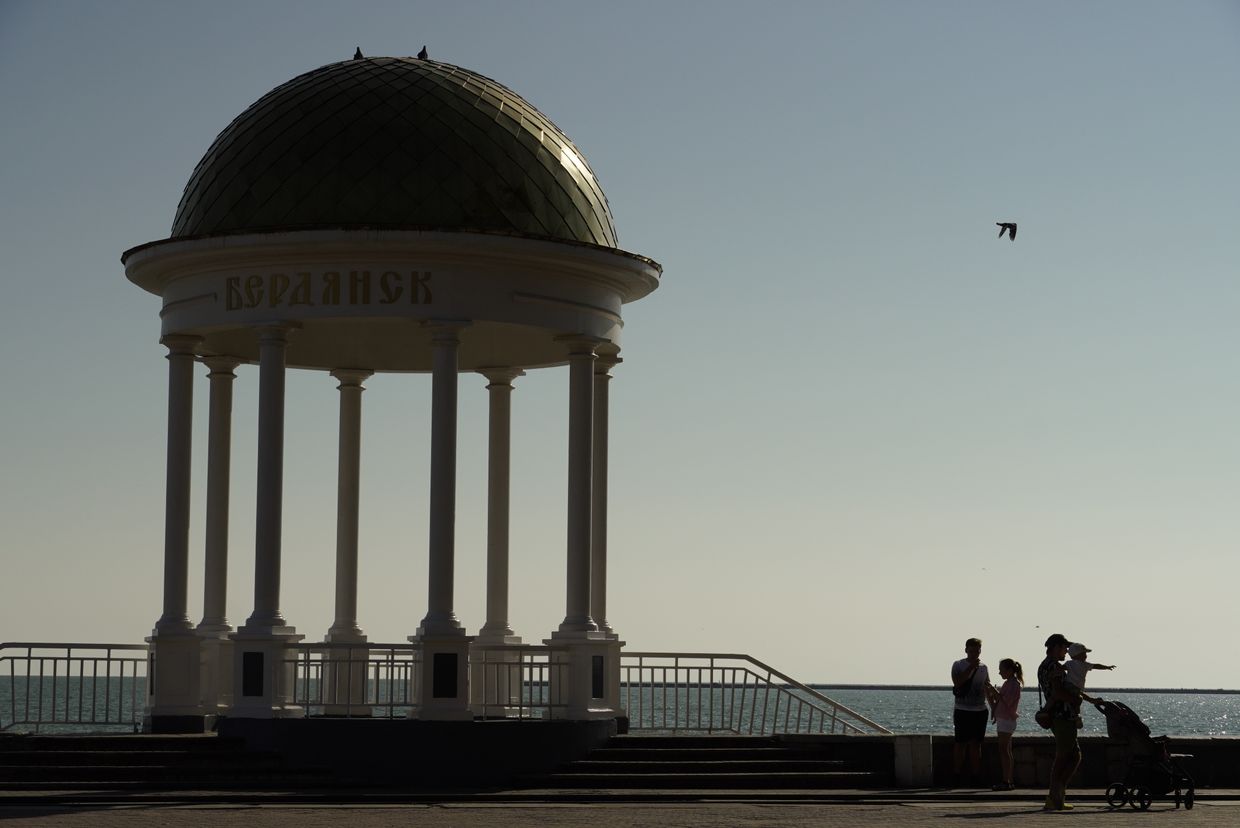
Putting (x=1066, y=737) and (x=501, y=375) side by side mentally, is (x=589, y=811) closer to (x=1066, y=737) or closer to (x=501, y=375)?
(x=1066, y=737)

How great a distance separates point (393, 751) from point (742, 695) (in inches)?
239

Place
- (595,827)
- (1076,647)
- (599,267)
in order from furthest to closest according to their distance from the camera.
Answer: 1. (599,267)
2. (1076,647)
3. (595,827)

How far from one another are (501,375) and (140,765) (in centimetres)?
921

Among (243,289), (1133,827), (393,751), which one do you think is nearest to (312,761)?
(393,751)

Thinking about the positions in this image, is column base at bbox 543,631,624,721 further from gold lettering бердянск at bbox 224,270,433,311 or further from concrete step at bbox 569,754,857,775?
gold lettering бердянск at bbox 224,270,433,311

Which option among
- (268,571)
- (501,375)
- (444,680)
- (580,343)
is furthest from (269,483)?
(501,375)

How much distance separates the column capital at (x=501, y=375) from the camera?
3222 centimetres

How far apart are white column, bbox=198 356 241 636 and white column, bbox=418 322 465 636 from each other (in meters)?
4.49

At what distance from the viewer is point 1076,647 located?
24.5 m

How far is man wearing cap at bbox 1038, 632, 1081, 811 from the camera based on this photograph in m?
23.5

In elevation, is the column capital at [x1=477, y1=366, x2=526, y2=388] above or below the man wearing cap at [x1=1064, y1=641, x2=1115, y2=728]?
above

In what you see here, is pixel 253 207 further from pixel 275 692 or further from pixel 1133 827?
pixel 1133 827

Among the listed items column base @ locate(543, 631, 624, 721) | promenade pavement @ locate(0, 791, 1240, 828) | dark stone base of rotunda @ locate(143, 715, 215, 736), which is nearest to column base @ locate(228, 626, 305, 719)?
dark stone base of rotunda @ locate(143, 715, 215, 736)

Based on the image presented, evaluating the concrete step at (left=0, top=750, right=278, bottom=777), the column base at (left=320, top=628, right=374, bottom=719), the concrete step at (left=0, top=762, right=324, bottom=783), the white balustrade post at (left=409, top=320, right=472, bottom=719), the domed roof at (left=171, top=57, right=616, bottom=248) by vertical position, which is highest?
the domed roof at (left=171, top=57, right=616, bottom=248)
